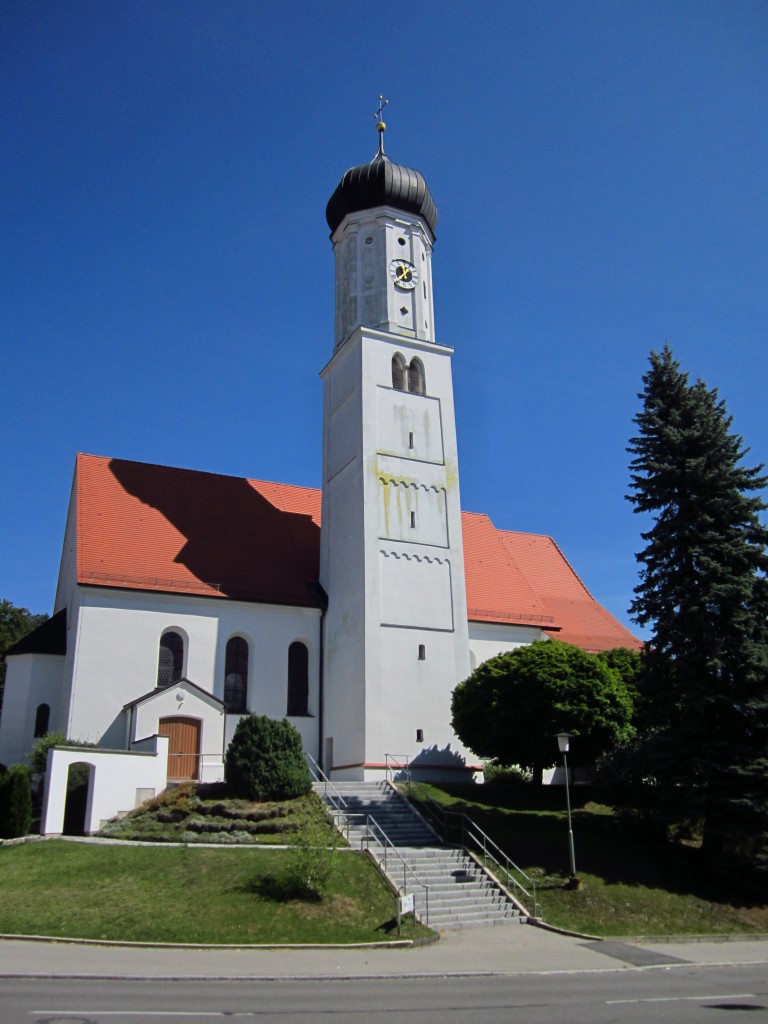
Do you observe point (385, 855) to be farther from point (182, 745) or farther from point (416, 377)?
point (416, 377)

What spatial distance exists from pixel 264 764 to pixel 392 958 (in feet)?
27.9

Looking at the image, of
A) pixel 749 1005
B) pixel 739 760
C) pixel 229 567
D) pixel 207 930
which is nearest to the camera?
pixel 749 1005

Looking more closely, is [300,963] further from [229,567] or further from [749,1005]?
[229,567]

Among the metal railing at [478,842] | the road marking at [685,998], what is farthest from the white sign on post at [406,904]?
the road marking at [685,998]

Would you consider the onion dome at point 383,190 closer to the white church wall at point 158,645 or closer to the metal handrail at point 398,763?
the white church wall at point 158,645

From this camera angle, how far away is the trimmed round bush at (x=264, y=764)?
2169 cm

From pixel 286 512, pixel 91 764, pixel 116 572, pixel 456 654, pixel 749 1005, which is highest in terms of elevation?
pixel 286 512

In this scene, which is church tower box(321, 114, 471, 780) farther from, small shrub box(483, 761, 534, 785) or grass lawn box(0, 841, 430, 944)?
grass lawn box(0, 841, 430, 944)

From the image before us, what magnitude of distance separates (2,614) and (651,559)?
1455 inches

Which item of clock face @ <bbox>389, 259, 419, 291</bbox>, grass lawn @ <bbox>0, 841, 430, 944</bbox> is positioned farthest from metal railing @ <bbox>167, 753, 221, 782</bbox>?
clock face @ <bbox>389, 259, 419, 291</bbox>

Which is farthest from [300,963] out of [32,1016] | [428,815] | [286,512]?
[286,512]

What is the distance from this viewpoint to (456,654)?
28.8 meters

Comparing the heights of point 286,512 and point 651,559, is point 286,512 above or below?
above

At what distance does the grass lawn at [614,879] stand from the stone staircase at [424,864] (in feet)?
3.37
